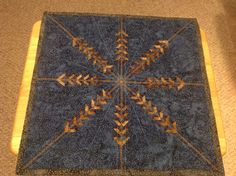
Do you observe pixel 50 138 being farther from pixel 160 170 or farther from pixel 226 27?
pixel 226 27

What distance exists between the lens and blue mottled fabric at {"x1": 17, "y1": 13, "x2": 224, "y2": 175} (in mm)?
1446

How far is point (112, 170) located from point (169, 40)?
961mm

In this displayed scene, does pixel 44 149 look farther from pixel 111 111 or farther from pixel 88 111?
pixel 111 111

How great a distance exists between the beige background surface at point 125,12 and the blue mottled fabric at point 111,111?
0.52 metres

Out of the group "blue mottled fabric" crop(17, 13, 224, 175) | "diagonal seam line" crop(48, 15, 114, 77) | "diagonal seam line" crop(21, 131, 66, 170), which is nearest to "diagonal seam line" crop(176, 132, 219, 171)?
"blue mottled fabric" crop(17, 13, 224, 175)

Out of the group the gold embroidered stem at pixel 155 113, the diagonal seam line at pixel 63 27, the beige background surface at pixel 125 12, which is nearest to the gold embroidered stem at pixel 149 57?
the gold embroidered stem at pixel 155 113

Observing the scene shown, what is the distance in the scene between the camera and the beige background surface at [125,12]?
1971mm

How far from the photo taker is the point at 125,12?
8.34 ft

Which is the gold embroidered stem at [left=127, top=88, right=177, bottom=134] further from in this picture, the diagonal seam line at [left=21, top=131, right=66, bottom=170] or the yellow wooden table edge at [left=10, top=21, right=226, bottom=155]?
the diagonal seam line at [left=21, top=131, right=66, bottom=170]

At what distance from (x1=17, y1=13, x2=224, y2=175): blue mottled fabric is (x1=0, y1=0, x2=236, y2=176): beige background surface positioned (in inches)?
20.6

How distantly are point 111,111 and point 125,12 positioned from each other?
1319 mm

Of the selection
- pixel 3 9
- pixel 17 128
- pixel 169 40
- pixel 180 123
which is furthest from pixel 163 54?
pixel 3 9

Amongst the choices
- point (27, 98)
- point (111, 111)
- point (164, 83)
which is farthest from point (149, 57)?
point (27, 98)

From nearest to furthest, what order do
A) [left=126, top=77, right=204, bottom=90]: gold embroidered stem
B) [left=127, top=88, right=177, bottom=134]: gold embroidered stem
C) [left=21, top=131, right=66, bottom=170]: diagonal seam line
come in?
[left=21, top=131, right=66, bottom=170]: diagonal seam line → [left=127, top=88, right=177, bottom=134]: gold embroidered stem → [left=126, top=77, right=204, bottom=90]: gold embroidered stem
